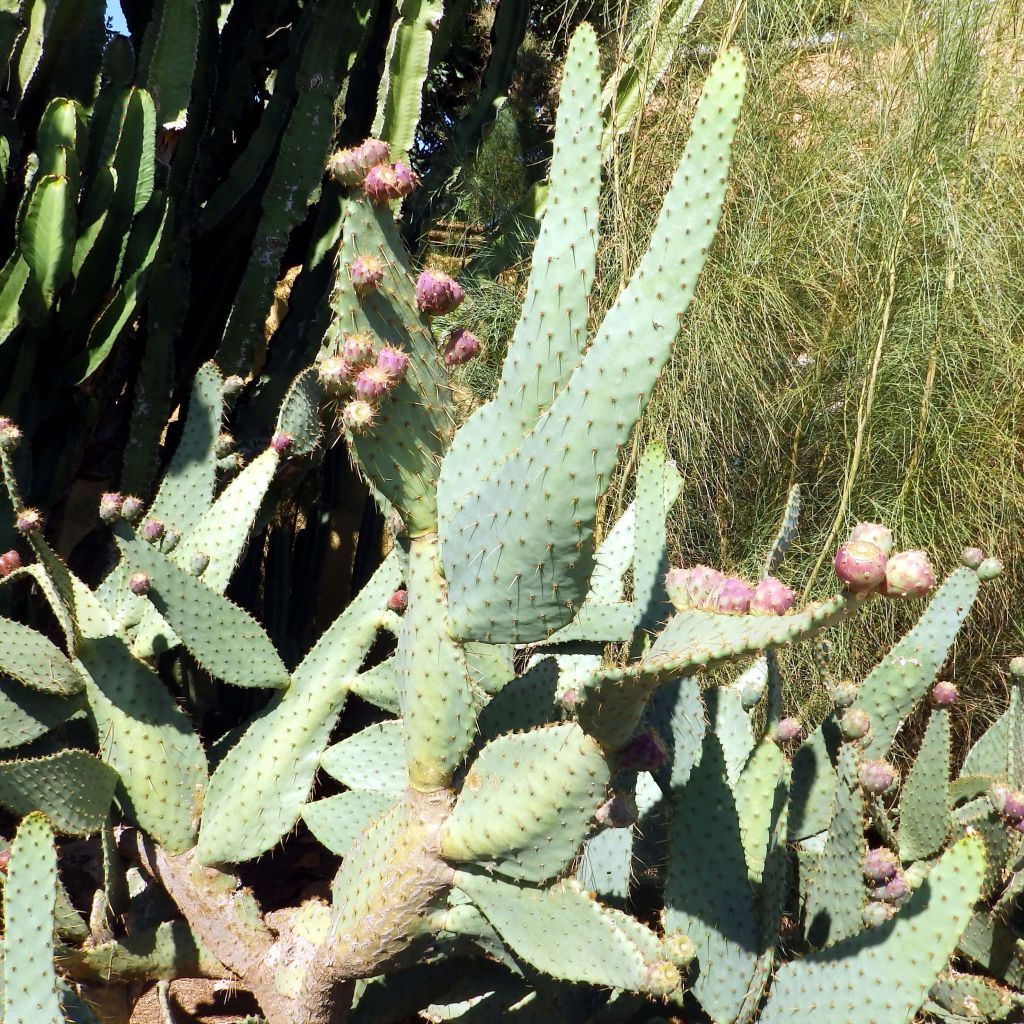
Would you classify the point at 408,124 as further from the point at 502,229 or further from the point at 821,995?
the point at 821,995

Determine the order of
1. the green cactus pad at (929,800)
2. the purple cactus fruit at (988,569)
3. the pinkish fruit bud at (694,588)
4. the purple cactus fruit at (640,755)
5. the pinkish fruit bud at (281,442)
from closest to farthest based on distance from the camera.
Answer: the pinkish fruit bud at (694,588)
the purple cactus fruit at (640,755)
the purple cactus fruit at (988,569)
the green cactus pad at (929,800)
the pinkish fruit bud at (281,442)

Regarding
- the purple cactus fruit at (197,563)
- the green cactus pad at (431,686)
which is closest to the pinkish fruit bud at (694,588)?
the green cactus pad at (431,686)

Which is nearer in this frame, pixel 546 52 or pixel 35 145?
pixel 35 145

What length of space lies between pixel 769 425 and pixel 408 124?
1370 mm

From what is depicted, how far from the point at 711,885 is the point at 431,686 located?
0.53 m

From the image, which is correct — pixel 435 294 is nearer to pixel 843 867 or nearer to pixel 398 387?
pixel 398 387

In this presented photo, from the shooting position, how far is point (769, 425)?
3.00 meters

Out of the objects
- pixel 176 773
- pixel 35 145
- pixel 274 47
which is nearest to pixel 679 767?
pixel 176 773

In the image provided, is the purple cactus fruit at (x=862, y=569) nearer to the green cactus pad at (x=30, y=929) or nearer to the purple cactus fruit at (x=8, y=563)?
the green cactus pad at (x=30, y=929)

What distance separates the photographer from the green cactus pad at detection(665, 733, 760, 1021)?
1.49 meters

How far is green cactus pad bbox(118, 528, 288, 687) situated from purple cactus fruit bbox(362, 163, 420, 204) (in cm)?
85

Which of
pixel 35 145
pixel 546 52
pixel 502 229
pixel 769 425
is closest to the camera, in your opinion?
pixel 35 145

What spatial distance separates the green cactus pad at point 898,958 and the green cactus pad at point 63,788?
1289 mm

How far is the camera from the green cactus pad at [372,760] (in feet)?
6.40
